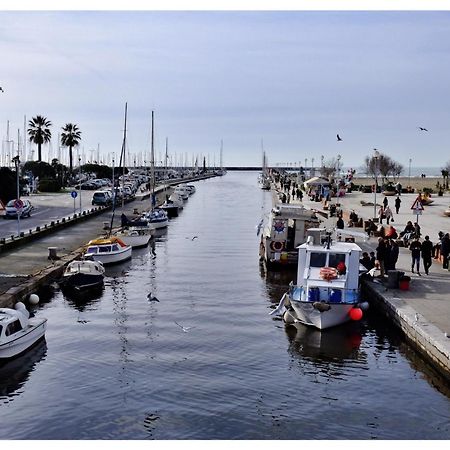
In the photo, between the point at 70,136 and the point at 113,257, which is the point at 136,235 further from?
the point at 70,136

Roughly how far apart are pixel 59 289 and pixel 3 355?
426 inches

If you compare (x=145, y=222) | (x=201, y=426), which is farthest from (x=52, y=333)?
(x=145, y=222)

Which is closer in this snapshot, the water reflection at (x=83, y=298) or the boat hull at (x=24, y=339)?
the boat hull at (x=24, y=339)

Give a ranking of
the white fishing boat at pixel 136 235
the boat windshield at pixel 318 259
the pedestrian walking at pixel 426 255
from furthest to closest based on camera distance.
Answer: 1. the white fishing boat at pixel 136 235
2. the pedestrian walking at pixel 426 255
3. the boat windshield at pixel 318 259

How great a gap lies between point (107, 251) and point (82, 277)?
7.15m

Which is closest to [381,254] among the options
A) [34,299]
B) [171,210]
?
[34,299]

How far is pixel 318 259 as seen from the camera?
27.3 m

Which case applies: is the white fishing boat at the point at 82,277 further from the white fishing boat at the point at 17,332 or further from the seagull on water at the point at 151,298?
the white fishing boat at the point at 17,332

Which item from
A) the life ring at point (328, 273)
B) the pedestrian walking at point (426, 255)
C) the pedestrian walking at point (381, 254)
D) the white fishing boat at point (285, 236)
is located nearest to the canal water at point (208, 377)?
the life ring at point (328, 273)

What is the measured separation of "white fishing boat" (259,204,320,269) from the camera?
126ft

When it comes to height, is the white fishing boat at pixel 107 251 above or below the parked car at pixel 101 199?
below

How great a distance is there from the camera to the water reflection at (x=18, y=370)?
63.5ft

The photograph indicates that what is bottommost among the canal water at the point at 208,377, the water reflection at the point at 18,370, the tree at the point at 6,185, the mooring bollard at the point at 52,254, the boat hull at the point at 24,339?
the water reflection at the point at 18,370

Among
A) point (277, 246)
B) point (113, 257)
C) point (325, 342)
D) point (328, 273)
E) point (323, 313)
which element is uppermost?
point (328, 273)
